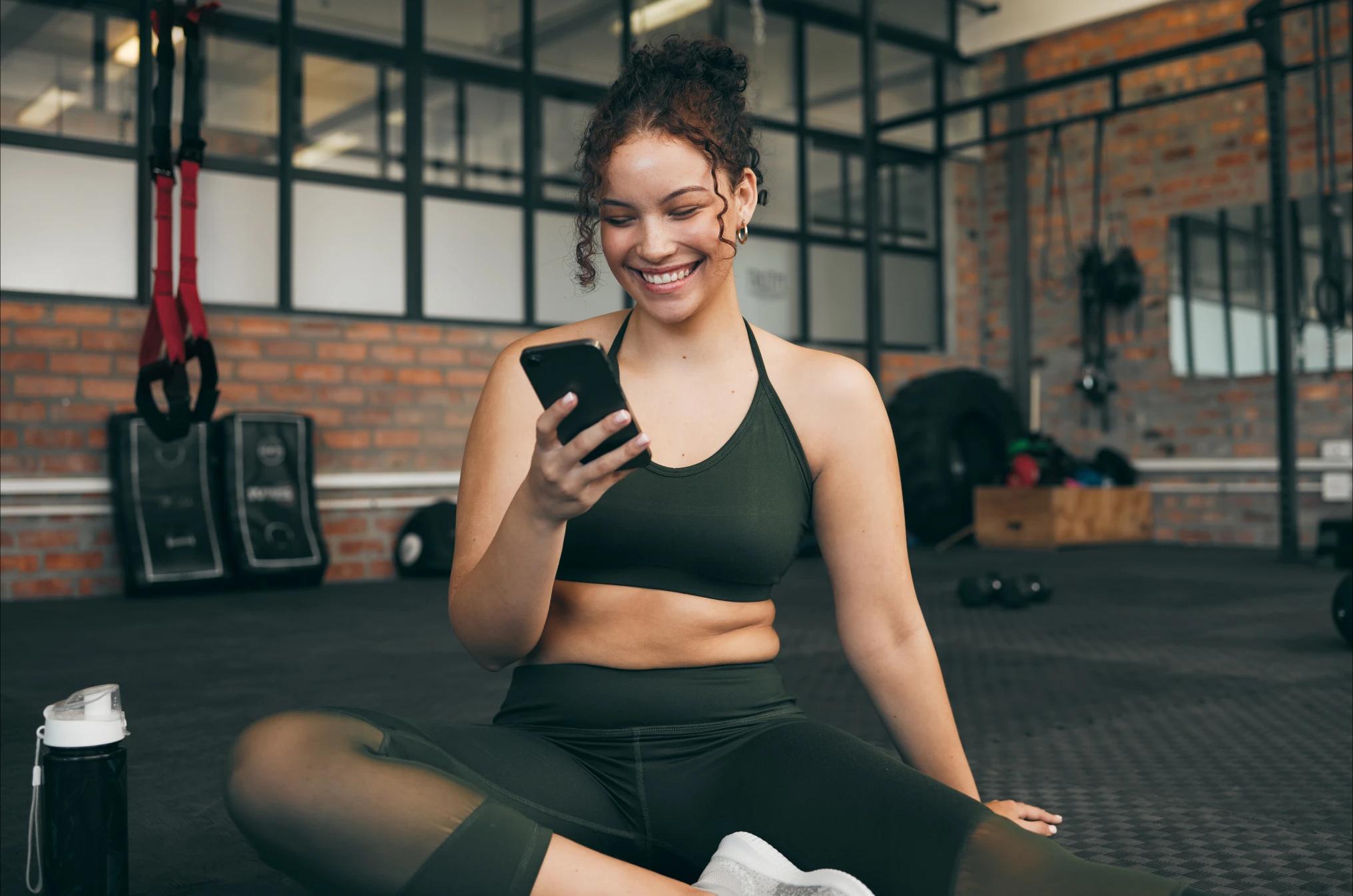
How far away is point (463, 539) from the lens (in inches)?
45.7

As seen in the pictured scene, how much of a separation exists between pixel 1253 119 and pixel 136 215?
20.9 feet

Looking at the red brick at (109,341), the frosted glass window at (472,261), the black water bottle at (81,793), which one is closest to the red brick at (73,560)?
the red brick at (109,341)

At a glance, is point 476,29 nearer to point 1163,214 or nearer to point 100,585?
point 100,585

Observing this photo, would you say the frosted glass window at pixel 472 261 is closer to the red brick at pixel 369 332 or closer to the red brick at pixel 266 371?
the red brick at pixel 369 332

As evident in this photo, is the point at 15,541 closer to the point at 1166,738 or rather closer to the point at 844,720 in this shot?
the point at 844,720

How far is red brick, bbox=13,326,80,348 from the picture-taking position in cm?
480

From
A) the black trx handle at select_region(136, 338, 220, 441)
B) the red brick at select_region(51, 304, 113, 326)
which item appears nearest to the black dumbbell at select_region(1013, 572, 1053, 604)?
the black trx handle at select_region(136, 338, 220, 441)

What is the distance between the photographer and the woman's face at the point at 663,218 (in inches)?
44.4

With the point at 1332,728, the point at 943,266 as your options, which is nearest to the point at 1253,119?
the point at 943,266

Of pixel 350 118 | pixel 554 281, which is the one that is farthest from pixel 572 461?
pixel 554 281

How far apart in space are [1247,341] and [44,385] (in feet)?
21.6

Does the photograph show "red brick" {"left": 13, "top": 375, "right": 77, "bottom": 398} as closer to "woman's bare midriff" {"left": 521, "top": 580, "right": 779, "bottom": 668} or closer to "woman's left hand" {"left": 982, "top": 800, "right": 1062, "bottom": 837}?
"woman's bare midriff" {"left": 521, "top": 580, "right": 779, "bottom": 668}

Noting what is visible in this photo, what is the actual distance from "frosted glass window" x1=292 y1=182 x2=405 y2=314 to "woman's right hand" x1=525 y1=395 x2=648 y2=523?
4.91 metres

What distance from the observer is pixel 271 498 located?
514 centimetres
